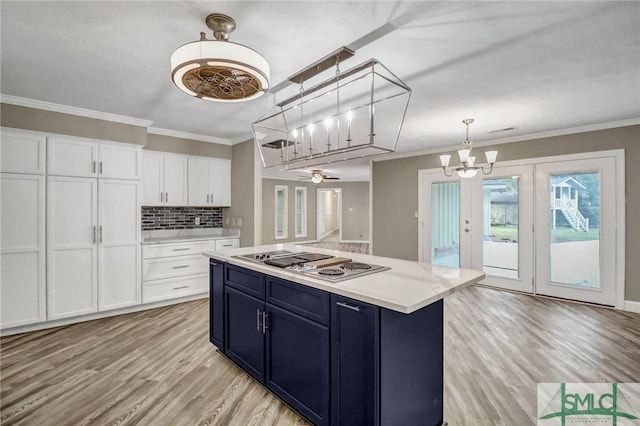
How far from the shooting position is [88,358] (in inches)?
107

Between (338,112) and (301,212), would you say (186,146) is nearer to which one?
(338,112)

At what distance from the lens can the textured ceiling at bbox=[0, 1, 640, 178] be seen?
1.77m

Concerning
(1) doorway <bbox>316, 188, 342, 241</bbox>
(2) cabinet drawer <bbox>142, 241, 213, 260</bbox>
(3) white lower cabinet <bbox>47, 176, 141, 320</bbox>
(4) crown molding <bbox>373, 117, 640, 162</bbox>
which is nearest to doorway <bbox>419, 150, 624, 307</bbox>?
(4) crown molding <bbox>373, 117, 640, 162</bbox>

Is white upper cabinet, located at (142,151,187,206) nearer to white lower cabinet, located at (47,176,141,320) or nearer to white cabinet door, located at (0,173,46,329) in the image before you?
white lower cabinet, located at (47,176,141,320)

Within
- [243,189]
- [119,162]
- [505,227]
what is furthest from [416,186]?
[119,162]

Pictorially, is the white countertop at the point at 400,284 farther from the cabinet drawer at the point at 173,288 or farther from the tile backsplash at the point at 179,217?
the tile backsplash at the point at 179,217

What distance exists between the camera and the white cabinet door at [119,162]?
3.63 m

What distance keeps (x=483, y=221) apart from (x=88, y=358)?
218 inches

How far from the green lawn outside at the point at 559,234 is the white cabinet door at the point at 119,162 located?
544 cm

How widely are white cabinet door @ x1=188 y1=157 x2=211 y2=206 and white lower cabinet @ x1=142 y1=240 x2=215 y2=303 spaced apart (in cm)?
69

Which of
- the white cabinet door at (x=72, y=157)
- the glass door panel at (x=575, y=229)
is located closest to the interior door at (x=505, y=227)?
the glass door panel at (x=575, y=229)

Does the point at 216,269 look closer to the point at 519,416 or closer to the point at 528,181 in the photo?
the point at 519,416

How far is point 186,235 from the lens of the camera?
15.6 ft

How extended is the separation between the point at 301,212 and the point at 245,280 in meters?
8.33
